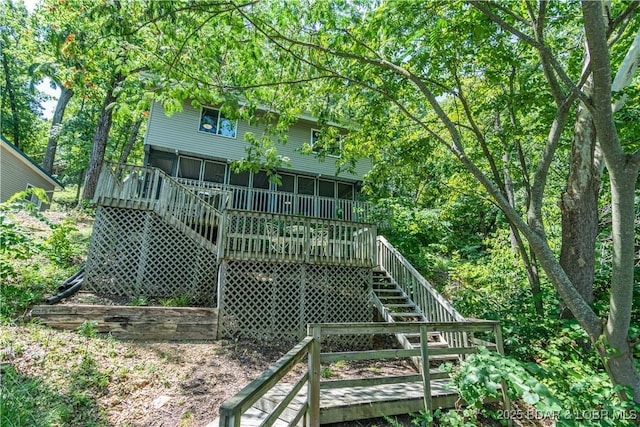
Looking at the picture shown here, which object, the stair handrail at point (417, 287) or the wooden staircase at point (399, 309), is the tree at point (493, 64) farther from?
the wooden staircase at point (399, 309)

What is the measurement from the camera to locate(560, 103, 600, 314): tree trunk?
4.68 meters

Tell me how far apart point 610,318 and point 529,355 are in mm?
2213

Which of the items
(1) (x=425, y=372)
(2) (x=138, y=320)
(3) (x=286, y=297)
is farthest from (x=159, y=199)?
(1) (x=425, y=372)

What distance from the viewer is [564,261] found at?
193 inches

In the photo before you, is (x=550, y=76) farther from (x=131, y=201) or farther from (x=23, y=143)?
(x=23, y=143)

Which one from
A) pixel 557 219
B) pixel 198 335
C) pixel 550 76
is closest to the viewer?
pixel 550 76

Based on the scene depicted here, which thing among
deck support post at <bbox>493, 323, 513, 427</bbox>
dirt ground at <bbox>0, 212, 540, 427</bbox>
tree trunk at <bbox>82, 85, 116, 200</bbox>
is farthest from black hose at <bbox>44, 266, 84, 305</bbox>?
tree trunk at <bbox>82, 85, 116, 200</bbox>

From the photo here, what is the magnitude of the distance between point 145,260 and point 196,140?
249 inches

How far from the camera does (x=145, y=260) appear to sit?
709cm

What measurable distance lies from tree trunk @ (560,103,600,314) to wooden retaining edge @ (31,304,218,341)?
21.3 ft

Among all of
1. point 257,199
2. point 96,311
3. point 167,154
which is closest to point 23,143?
point 167,154

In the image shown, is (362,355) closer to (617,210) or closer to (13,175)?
(617,210)

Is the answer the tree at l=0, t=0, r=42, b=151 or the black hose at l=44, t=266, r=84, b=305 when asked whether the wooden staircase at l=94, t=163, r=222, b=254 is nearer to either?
the black hose at l=44, t=266, r=84, b=305

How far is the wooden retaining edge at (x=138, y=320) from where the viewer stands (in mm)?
5316
